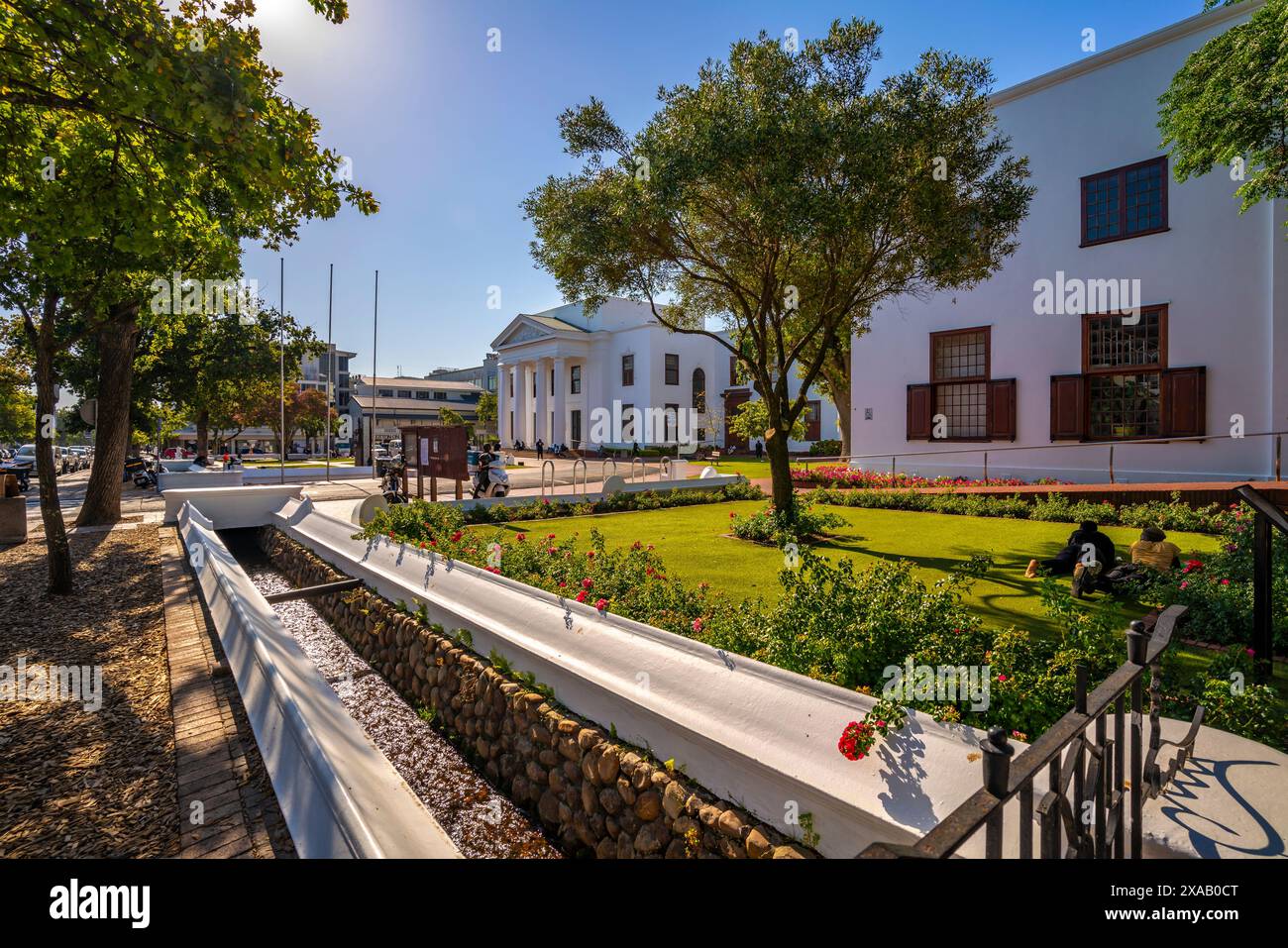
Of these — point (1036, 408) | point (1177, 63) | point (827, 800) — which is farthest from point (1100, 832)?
point (1177, 63)

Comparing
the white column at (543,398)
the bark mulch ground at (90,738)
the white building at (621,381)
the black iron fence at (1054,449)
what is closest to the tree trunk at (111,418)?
the bark mulch ground at (90,738)

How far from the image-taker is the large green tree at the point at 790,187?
9.31 meters

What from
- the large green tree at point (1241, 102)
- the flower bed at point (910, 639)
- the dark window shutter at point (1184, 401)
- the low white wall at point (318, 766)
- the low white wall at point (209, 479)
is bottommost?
the low white wall at point (318, 766)

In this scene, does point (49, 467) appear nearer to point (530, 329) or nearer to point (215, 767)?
point (215, 767)

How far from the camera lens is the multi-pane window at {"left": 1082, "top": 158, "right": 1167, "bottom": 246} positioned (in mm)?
16766

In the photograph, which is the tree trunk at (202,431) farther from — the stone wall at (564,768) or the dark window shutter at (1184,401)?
the dark window shutter at (1184,401)

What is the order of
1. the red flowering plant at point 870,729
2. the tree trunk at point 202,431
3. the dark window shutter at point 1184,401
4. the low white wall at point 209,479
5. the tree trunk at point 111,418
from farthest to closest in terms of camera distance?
the tree trunk at point 202,431
the low white wall at point 209,479
the dark window shutter at point 1184,401
the tree trunk at point 111,418
the red flowering plant at point 870,729

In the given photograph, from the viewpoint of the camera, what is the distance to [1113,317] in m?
17.7

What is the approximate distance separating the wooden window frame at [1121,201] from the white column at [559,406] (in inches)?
1596

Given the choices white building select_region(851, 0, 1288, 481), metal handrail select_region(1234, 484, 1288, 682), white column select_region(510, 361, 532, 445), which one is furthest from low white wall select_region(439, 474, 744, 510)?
white column select_region(510, 361, 532, 445)

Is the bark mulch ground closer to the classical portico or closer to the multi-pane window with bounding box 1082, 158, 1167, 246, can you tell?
the multi-pane window with bounding box 1082, 158, 1167, 246

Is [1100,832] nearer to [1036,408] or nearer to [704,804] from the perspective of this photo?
[704,804]

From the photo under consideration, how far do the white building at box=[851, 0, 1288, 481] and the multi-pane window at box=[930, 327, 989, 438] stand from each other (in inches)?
1.8

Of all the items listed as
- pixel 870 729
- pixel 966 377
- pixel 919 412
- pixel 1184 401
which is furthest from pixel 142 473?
pixel 1184 401
